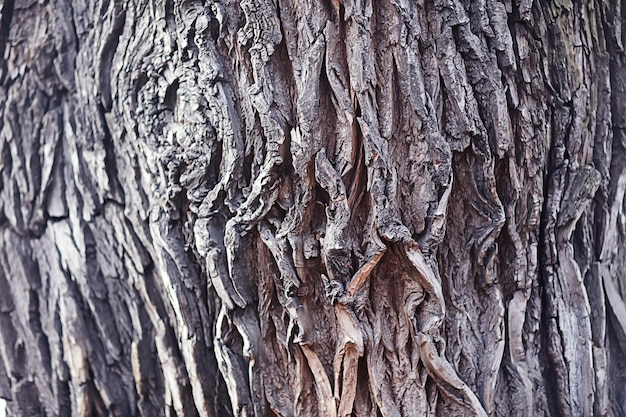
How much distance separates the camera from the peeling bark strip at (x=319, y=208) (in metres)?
0.97

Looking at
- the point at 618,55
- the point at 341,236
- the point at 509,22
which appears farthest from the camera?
the point at 618,55

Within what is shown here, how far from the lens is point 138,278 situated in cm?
117

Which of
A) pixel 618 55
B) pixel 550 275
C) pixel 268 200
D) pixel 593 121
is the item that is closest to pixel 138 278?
pixel 268 200

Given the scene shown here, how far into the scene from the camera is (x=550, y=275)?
1.06 meters

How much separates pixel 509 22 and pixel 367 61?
0.27m

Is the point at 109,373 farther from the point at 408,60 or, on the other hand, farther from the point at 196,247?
the point at 408,60

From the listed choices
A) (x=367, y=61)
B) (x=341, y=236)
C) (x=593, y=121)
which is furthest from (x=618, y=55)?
(x=341, y=236)

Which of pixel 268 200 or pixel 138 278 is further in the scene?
pixel 138 278

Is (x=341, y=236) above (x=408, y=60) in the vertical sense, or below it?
below

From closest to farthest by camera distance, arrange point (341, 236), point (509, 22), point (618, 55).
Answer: point (341, 236) → point (509, 22) → point (618, 55)

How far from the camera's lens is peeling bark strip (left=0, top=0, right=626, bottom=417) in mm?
966

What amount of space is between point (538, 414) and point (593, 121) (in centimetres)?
50

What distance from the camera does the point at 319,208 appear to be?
38.7 inches

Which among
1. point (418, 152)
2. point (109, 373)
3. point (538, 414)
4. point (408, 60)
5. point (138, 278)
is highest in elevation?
point (408, 60)
